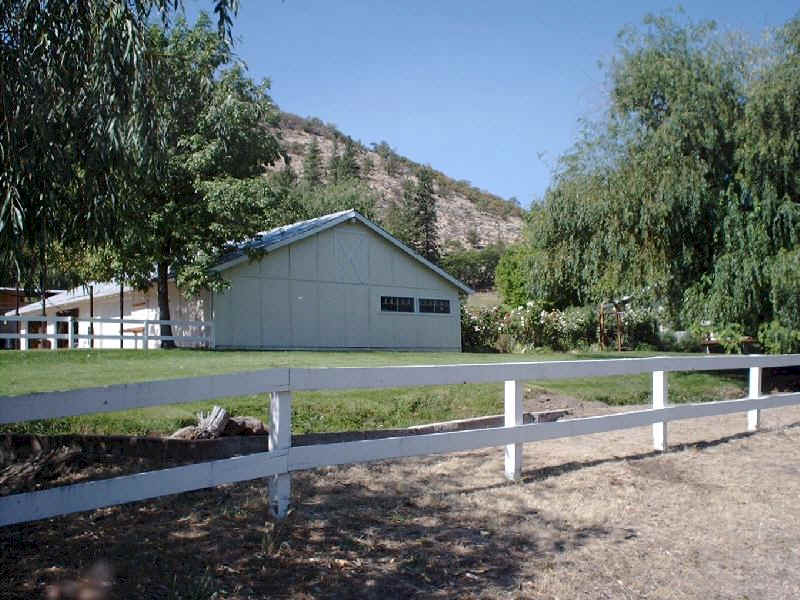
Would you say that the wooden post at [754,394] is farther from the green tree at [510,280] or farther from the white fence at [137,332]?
the green tree at [510,280]

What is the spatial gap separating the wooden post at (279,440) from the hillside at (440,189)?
95650mm

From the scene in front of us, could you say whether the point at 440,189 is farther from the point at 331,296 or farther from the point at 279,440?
the point at 279,440

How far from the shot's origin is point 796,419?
1134cm

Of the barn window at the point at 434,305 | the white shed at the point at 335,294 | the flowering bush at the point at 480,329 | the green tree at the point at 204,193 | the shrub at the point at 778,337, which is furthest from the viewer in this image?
the flowering bush at the point at 480,329

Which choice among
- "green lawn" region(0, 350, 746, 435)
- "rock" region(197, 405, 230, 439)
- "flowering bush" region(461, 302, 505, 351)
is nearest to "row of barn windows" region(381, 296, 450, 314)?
"flowering bush" region(461, 302, 505, 351)

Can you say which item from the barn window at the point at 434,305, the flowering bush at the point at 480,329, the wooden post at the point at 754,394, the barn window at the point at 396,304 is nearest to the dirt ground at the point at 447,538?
the wooden post at the point at 754,394

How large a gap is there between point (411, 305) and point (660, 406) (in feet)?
71.9

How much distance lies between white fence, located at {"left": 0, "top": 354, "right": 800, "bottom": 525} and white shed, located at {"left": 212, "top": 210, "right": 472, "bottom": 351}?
59.8 feet

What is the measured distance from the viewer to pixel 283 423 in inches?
204

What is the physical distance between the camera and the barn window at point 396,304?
29180 millimetres

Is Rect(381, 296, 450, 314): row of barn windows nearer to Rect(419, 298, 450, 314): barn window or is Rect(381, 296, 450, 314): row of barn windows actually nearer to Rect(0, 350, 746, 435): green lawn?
Rect(419, 298, 450, 314): barn window

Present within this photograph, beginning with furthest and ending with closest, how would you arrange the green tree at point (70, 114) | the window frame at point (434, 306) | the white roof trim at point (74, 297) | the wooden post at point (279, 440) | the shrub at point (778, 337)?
the window frame at point (434, 306) → the white roof trim at point (74, 297) → the shrub at point (778, 337) → the green tree at point (70, 114) → the wooden post at point (279, 440)

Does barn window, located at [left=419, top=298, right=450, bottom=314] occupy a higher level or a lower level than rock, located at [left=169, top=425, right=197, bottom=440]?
higher

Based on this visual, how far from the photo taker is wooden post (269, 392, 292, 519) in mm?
5160
